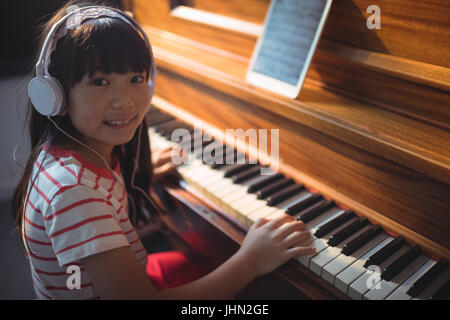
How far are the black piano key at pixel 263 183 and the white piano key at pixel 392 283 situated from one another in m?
0.49

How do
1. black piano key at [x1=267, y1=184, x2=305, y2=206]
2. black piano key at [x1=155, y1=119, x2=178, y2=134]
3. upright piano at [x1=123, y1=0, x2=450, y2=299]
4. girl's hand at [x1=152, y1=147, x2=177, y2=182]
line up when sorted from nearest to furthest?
upright piano at [x1=123, y1=0, x2=450, y2=299]
black piano key at [x1=267, y1=184, x2=305, y2=206]
girl's hand at [x1=152, y1=147, x2=177, y2=182]
black piano key at [x1=155, y1=119, x2=178, y2=134]

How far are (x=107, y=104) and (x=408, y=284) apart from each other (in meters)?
0.88

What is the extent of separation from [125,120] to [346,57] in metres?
0.71

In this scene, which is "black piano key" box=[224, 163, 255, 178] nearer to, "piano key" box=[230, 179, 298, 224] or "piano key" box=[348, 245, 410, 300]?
"piano key" box=[230, 179, 298, 224]

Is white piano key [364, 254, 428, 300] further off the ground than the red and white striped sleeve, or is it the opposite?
the red and white striped sleeve

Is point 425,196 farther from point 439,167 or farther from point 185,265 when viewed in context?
point 185,265

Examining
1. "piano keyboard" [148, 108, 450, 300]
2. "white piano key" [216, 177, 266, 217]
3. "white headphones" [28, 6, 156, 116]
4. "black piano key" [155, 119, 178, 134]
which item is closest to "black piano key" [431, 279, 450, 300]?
"piano keyboard" [148, 108, 450, 300]

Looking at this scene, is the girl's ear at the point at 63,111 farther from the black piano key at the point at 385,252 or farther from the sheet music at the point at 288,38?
the black piano key at the point at 385,252

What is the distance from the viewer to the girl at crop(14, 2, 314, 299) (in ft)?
2.98

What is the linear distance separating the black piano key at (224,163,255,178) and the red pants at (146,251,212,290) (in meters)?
0.38

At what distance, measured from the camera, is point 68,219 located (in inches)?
35.7

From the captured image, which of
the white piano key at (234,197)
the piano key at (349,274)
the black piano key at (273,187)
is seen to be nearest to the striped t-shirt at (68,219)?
the white piano key at (234,197)

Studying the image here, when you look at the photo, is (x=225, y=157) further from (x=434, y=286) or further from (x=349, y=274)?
(x=434, y=286)
